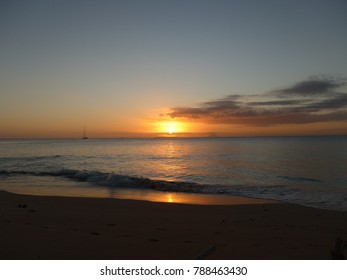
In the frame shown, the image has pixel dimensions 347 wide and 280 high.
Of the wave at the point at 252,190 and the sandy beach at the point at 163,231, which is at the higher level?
the sandy beach at the point at 163,231

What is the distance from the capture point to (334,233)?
7.69 m

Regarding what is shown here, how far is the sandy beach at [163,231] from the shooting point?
18.1 feet

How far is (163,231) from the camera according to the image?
7324 mm

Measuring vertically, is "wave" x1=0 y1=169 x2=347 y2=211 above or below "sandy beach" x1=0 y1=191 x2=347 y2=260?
below

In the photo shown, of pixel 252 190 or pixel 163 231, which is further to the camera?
pixel 252 190

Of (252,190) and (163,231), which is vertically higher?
(163,231)

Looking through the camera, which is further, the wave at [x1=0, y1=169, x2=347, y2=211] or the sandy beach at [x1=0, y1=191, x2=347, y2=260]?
the wave at [x1=0, y1=169, x2=347, y2=211]

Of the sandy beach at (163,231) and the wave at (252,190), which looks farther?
the wave at (252,190)

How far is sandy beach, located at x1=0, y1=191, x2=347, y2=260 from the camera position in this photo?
5.52 m

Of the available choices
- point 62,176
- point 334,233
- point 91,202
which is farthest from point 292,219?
point 62,176
